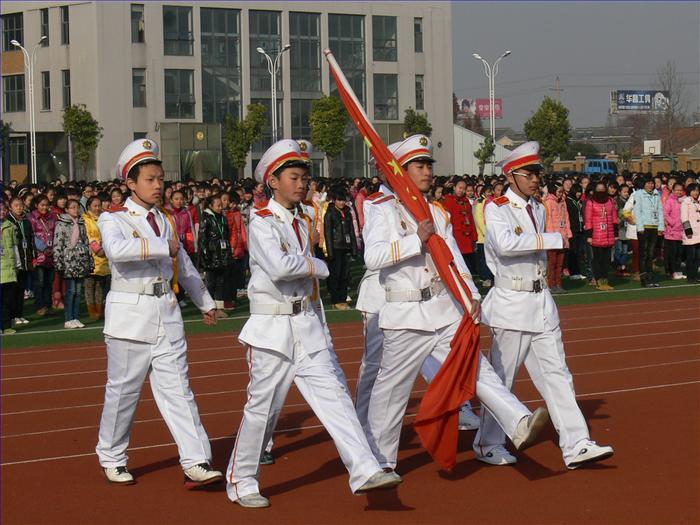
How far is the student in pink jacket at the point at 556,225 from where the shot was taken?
2112cm

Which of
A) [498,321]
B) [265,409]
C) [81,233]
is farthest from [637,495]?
[81,233]

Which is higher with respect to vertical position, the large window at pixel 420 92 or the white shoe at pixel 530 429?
the large window at pixel 420 92

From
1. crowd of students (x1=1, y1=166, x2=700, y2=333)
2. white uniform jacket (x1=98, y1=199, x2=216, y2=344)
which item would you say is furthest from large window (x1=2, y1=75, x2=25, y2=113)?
white uniform jacket (x1=98, y1=199, x2=216, y2=344)

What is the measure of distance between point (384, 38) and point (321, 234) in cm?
5100

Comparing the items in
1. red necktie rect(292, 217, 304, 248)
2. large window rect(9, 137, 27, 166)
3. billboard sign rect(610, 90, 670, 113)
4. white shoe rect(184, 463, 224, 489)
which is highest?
billboard sign rect(610, 90, 670, 113)

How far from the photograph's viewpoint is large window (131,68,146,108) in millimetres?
62250

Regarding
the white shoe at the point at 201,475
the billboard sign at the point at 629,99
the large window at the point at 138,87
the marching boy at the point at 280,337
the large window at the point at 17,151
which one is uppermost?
the billboard sign at the point at 629,99

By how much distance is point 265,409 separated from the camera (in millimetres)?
7102

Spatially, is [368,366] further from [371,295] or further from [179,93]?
[179,93]

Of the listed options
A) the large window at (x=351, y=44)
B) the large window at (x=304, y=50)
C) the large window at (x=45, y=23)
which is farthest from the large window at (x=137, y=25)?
the large window at (x=351, y=44)

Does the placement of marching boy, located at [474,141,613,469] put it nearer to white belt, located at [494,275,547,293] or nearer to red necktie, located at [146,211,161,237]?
white belt, located at [494,275,547,293]

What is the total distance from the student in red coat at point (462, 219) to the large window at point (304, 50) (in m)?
44.4

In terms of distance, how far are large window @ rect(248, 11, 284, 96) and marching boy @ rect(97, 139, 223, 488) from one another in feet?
190

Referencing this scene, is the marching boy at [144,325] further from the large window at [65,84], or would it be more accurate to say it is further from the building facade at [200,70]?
the large window at [65,84]
